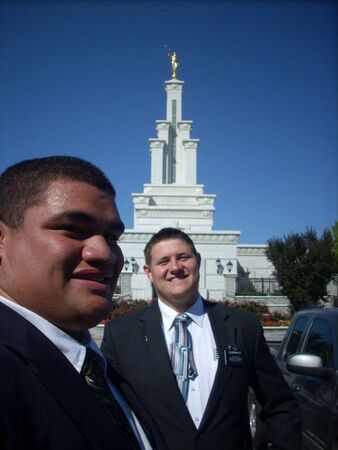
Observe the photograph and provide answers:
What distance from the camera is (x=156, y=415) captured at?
8.53 feet

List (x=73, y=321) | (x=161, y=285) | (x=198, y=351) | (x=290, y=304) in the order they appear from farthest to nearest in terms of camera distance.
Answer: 1. (x=290, y=304)
2. (x=161, y=285)
3. (x=198, y=351)
4. (x=73, y=321)

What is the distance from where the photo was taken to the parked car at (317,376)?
3.58 metres

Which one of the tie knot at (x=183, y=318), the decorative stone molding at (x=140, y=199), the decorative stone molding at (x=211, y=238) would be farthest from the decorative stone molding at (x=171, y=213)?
the tie knot at (x=183, y=318)

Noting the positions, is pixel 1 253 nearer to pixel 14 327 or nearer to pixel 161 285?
pixel 14 327

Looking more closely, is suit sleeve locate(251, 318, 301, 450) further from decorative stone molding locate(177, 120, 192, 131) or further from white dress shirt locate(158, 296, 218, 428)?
decorative stone molding locate(177, 120, 192, 131)

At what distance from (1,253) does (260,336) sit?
210cm

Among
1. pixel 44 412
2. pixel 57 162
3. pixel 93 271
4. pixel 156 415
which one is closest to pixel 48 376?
pixel 44 412

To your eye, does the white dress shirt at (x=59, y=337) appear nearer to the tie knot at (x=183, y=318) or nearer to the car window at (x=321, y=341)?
the tie knot at (x=183, y=318)

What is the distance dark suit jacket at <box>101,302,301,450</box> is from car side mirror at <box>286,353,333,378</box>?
85 centimetres

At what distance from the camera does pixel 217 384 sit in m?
2.62

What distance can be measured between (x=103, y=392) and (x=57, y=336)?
0.21m

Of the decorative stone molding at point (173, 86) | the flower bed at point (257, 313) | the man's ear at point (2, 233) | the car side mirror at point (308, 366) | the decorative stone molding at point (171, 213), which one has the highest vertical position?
the decorative stone molding at point (173, 86)

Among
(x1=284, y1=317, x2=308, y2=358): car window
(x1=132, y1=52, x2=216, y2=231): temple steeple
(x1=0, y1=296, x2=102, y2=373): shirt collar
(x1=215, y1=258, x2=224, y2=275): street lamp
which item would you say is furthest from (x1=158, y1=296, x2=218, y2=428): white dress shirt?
(x1=132, y1=52, x2=216, y2=231): temple steeple

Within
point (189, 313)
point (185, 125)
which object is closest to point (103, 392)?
point (189, 313)
